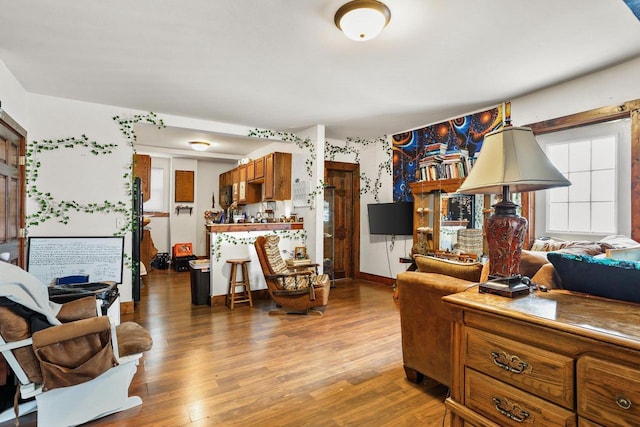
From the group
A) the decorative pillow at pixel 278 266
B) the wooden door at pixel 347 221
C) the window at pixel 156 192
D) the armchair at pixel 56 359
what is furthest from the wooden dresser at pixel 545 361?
the window at pixel 156 192

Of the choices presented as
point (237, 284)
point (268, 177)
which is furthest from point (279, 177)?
point (237, 284)

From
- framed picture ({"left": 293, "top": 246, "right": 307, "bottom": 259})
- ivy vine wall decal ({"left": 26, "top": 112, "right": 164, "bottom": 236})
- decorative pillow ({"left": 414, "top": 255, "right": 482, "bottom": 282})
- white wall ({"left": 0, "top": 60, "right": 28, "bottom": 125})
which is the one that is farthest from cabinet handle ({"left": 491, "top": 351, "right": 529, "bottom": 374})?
ivy vine wall decal ({"left": 26, "top": 112, "right": 164, "bottom": 236})

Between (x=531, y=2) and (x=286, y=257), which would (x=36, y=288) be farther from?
(x=531, y=2)

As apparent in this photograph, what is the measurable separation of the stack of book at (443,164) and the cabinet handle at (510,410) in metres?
3.49

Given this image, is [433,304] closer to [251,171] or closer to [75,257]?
[75,257]

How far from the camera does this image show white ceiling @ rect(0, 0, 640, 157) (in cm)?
214

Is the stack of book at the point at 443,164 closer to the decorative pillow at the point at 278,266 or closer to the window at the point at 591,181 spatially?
the window at the point at 591,181

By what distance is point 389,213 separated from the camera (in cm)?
533

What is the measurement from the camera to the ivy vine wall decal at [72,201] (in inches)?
143

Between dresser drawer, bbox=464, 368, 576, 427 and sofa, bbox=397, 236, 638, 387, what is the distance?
693 millimetres

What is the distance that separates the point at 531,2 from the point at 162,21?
2.51 metres

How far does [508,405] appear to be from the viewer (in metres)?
1.17

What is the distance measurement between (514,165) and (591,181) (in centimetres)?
272

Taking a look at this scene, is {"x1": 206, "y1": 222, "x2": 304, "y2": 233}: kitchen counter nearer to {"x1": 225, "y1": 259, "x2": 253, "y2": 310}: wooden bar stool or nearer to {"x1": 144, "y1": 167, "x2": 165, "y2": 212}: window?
{"x1": 225, "y1": 259, "x2": 253, "y2": 310}: wooden bar stool
